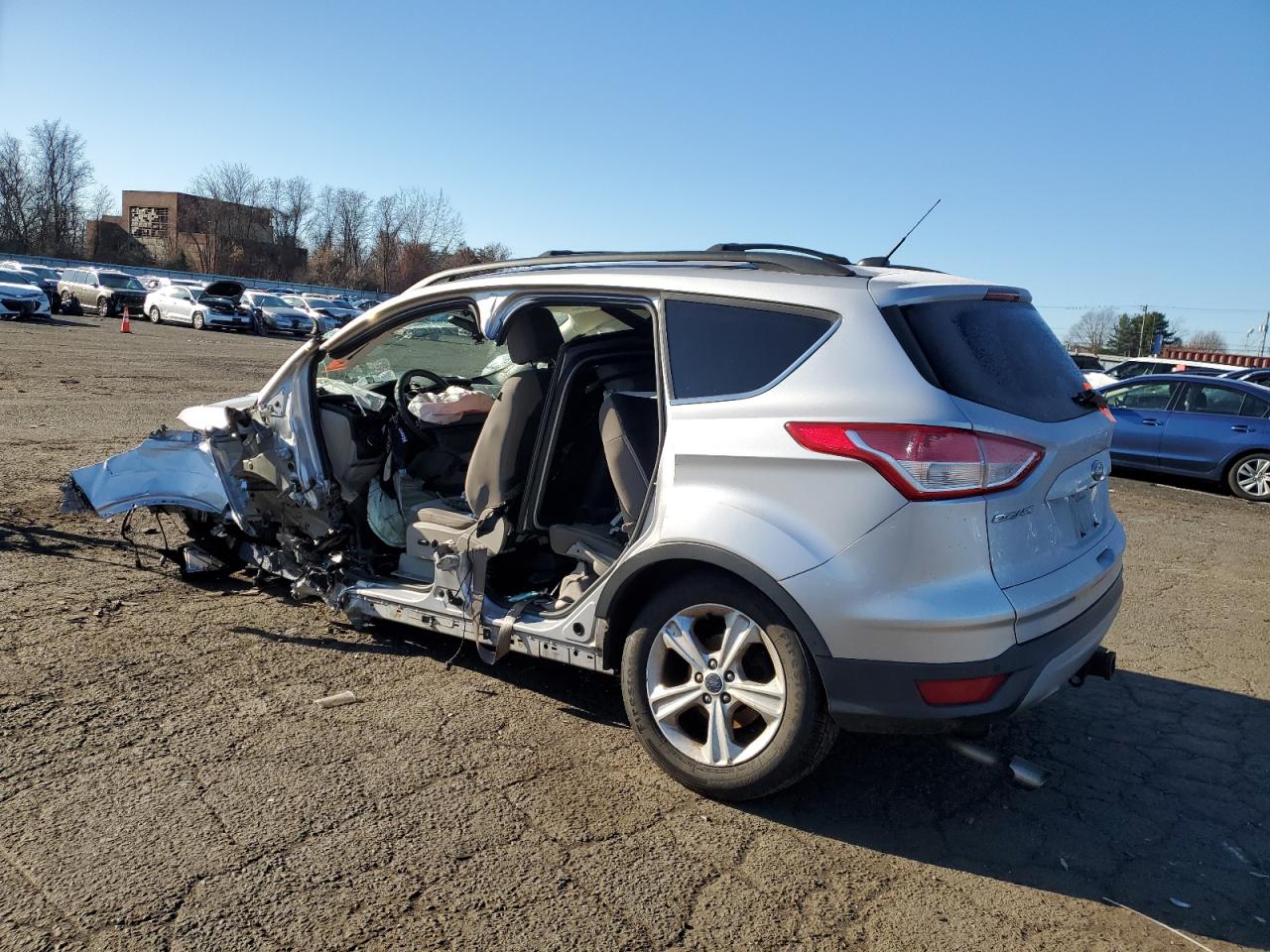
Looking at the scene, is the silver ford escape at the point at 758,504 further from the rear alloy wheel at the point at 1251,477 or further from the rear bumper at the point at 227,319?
the rear bumper at the point at 227,319

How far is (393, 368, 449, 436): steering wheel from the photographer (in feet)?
17.1

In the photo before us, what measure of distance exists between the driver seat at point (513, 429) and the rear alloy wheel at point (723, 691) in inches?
42.5

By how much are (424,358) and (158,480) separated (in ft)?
5.10

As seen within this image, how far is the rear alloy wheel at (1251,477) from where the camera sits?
12.2 metres

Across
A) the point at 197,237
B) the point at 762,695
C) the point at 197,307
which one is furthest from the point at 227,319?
the point at 197,237

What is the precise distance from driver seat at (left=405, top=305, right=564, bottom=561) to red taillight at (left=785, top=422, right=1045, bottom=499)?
1.71 meters

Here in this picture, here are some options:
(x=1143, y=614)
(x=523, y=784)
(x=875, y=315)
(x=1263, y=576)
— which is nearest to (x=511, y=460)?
(x=523, y=784)

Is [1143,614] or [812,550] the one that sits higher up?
[812,550]

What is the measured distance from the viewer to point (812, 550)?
10.2ft

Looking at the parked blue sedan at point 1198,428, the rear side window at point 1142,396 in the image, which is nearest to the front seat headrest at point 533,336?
the parked blue sedan at point 1198,428

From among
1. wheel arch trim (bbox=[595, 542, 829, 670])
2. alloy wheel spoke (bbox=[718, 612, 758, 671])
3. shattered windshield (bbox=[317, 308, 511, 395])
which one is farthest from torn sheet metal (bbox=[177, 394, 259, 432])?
alloy wheel spoke (bbox=[718, 612, 758, 671])

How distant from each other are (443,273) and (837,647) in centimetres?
256

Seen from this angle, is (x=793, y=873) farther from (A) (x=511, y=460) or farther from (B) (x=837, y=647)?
(A) (x=511, y=460)

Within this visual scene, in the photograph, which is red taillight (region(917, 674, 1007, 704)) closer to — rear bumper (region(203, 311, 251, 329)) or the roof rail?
the roof rail
